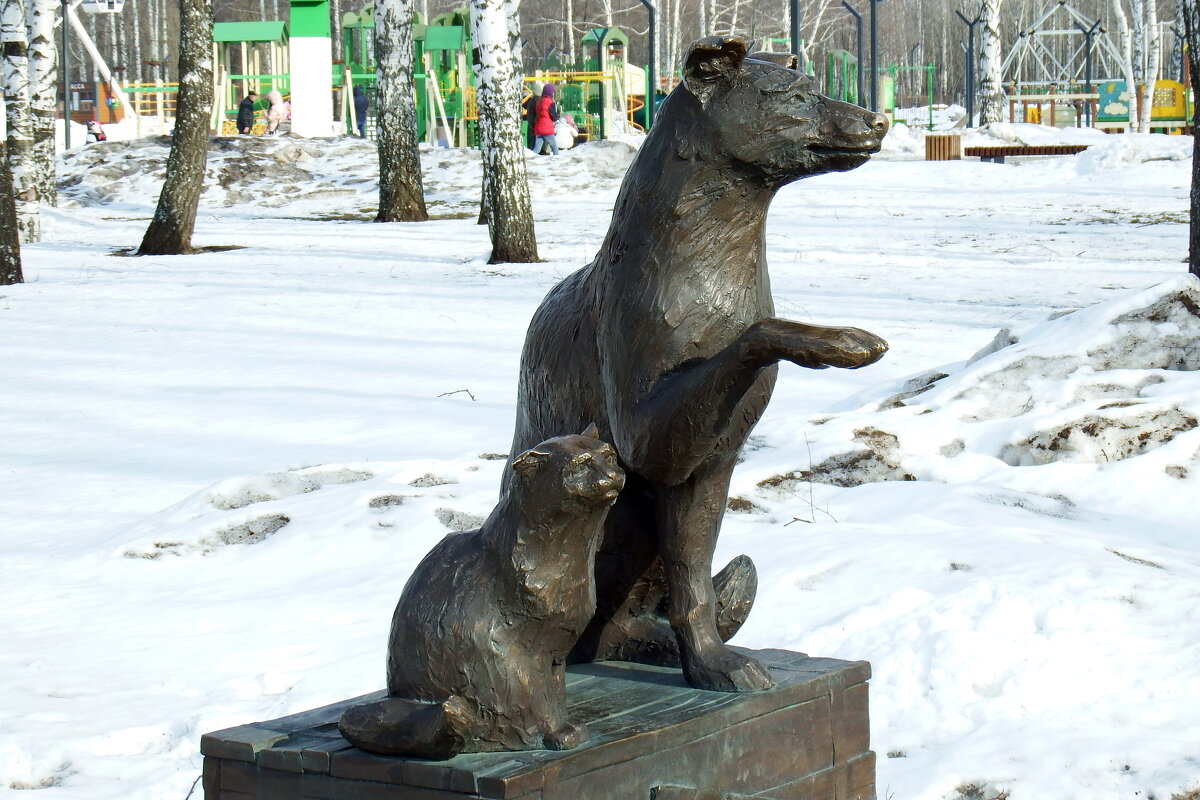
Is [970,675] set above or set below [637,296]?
below

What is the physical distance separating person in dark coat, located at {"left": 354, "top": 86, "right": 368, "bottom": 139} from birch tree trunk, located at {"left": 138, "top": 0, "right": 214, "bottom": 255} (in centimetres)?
2027

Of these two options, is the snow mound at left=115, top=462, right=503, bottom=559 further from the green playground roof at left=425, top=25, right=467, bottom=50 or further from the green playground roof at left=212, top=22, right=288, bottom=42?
the green playground roof at left=212, top=22, right=288, bottom=42

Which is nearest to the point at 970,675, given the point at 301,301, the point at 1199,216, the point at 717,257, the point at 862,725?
the point at 862,725

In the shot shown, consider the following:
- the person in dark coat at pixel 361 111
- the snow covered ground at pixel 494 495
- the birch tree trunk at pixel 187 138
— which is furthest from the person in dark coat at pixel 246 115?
the snow covered ground at pixel 494 495

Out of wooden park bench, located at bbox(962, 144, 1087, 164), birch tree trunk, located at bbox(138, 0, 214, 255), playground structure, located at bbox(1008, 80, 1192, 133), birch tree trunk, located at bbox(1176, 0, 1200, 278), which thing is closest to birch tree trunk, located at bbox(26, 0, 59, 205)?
birch tree trunk, located at bbox(138, 0, 214, 255)

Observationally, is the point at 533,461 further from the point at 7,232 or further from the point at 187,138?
the point at 187,138

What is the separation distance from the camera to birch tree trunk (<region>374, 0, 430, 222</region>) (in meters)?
16.7

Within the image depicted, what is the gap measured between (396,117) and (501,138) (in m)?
4.51

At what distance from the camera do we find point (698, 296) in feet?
7.97

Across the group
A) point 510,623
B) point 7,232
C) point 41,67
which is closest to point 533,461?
point 510,623

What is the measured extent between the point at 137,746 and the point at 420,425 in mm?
3520

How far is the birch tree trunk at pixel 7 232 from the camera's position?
11.9 m

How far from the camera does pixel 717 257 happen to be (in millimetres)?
2453

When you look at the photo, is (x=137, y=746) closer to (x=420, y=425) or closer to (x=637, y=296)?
(x=637, y=296)
